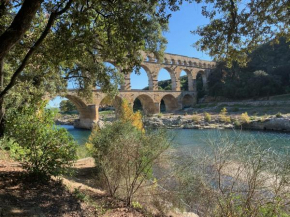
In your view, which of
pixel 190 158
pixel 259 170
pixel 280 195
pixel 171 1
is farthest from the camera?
pixel 190 158

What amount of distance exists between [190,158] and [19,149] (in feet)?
9.30

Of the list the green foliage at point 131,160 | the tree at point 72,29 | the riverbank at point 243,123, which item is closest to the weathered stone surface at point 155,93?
the riverbank at point 243,123

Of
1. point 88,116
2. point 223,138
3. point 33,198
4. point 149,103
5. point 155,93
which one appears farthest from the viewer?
point 149,103

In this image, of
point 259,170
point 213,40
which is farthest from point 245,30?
point 259,170

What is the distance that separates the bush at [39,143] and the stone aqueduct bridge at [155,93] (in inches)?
763

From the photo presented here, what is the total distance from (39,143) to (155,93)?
28.4 metres

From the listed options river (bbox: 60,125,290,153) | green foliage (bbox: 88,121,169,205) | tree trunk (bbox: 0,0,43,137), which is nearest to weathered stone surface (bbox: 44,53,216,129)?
river (bbox: 60,125,290,153)

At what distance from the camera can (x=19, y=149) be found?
295 cm

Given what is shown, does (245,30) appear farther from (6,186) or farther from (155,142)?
(6,186)

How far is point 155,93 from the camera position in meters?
31.4

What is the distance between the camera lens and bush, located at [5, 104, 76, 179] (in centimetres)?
323

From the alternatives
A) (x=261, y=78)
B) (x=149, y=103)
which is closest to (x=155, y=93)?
(x=149, y=103)

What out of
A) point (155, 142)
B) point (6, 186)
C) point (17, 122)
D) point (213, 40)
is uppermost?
point (213, 40)

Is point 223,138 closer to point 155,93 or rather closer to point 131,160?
point 131,160
